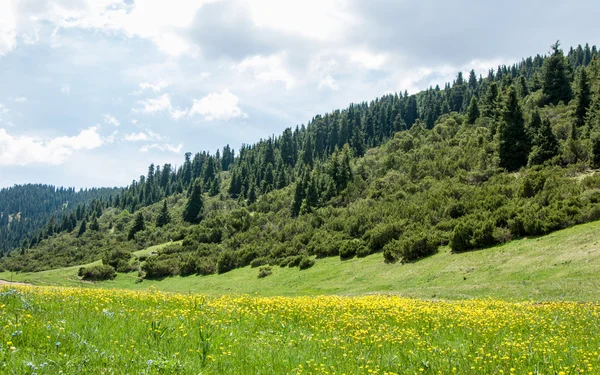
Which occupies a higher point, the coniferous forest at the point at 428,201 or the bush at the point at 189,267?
the coniferous forest at the point at 428,201

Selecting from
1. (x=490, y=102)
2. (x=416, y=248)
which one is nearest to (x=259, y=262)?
(x=416, y=248)

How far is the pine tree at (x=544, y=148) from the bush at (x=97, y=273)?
68466mm

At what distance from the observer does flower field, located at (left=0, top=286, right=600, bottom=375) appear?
17.0ft

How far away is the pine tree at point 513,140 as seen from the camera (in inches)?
2125

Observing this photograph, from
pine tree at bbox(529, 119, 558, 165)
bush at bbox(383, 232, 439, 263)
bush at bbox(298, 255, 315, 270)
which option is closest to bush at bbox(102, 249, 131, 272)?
bush at bbox(298, 255, 315, 270)

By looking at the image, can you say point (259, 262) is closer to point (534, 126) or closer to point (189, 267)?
point (189, 267)

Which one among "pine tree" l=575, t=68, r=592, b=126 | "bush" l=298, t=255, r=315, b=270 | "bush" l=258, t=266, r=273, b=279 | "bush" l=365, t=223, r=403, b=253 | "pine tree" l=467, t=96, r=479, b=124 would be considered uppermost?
"pine tree" l=467, t=96, r=479, b=124

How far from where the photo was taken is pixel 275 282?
4241 cm

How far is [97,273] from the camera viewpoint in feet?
201

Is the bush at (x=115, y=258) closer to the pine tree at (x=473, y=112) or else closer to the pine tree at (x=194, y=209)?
the pine tree at (x=194, y=209)

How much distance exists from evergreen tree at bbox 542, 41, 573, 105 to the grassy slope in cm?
6319

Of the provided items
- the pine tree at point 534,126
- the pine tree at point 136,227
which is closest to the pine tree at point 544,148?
the pine tree at point 534,126

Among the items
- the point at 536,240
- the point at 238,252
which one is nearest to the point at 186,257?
the point at 238,252

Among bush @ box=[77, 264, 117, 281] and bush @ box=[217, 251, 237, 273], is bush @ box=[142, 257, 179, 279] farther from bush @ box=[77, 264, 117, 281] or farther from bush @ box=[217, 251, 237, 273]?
bush @ box=[217, 251, 237, 273]
